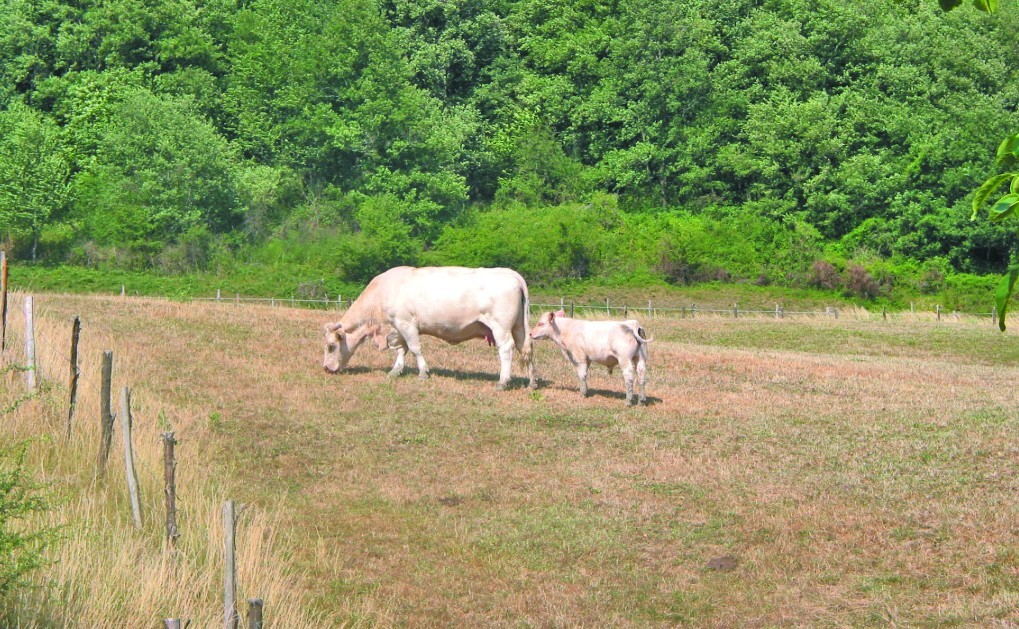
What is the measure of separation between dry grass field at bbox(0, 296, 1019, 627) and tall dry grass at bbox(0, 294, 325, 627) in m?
0.05

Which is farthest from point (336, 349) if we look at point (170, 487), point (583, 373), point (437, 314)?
point (170, 487)

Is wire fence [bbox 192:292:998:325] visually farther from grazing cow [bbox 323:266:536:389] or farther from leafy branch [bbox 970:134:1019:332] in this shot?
leafy branch [bbox 970:134:1019:332]

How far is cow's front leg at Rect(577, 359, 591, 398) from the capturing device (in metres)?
24.7

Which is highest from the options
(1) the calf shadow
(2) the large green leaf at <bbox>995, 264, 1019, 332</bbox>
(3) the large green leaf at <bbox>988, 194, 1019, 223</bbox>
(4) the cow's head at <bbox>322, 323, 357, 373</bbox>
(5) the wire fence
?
(3) the large green leaf at <bbox>988, 194, 1019, 223</bbox>

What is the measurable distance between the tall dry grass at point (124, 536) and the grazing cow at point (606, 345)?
26.8 ft

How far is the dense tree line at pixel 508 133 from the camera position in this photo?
76125mm

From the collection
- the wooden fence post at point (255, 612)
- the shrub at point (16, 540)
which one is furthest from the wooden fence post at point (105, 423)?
the wooden fence post at point (255, 612)

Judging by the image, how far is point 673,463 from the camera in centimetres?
1923

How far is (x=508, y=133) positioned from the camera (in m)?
88.6

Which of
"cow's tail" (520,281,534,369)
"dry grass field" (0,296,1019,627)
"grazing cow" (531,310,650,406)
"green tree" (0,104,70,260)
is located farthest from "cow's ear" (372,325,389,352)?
"green tree" (0,104,70,260)

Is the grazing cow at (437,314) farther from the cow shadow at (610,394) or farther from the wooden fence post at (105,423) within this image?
the wooden fence post at (105,423)

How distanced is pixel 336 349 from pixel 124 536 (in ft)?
48.2

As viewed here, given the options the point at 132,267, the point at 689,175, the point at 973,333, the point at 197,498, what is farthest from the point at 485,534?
the point at 689,175

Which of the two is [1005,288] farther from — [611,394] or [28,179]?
[28,179]
